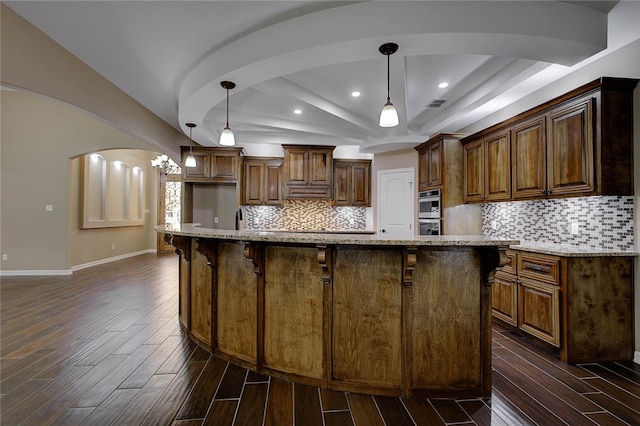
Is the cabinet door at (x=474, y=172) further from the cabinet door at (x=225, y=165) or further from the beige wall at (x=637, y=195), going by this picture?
the cabinet door at (x=225, y=165)

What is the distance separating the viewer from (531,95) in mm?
3682

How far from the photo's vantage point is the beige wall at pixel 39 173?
5.89 metres

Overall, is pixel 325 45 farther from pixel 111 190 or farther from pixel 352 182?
pixel 111 190

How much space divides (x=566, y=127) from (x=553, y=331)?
187 centimetres

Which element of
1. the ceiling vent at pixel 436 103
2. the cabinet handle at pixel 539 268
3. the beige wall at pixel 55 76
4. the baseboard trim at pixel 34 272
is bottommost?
the baseboard trim at pixel 34 272

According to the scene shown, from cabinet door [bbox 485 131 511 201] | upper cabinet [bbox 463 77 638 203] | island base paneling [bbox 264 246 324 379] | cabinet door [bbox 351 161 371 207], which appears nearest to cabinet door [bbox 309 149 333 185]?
cabinet door [bbox 351 161 371 207]

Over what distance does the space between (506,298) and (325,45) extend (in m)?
3.12

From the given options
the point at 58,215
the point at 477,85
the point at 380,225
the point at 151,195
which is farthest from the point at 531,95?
the point at 151,195

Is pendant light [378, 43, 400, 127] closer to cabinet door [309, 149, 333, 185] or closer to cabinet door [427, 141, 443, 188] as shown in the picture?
cabinet door [427, 141, 443, 188]

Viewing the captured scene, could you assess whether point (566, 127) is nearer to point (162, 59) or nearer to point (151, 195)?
point (162, 59)

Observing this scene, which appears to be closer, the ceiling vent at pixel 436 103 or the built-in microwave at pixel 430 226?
the ceiling vent at pixel 436 103

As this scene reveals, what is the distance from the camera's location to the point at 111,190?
761 centimetres

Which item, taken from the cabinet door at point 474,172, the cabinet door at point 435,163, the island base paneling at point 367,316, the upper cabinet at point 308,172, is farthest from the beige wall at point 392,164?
the island base paneling at point 367,316

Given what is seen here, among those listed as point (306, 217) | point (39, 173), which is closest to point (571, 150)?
point (306, 217)
